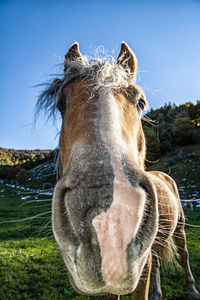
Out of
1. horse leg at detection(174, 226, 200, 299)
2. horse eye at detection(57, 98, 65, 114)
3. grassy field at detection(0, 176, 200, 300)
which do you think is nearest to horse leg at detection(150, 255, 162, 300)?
grassy field at detection(0, 176, 200, 300)

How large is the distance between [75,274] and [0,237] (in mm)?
11545

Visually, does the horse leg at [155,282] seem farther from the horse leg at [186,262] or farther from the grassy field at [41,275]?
the horse leg at [186,262]

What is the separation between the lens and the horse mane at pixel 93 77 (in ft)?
7.42

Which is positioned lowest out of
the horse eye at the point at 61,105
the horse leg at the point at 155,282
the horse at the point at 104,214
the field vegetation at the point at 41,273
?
the field vegetation at the point at 41,273

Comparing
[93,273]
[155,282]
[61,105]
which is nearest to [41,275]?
[155,282]

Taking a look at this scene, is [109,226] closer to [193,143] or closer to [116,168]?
[116,168]

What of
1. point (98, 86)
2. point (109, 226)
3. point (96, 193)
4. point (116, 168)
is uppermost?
point (98, 86)

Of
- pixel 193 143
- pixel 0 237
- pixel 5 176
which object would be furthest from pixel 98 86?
pixel 5 176

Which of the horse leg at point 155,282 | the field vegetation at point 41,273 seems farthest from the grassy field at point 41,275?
the horse leg at point 155,282

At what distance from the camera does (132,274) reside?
126 centimetres

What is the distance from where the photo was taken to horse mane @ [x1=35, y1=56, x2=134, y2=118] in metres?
2.26

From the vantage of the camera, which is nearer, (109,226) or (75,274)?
(109,226)

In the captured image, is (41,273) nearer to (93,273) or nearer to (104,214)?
(93,273)

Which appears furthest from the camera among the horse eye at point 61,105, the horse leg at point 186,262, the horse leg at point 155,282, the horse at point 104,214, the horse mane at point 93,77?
the horse leg at point 186,262
